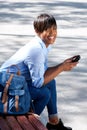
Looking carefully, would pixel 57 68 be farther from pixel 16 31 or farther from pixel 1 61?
pixel 16 31

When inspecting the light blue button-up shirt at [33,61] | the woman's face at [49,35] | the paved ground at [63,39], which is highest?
the woman's face at [49,35]

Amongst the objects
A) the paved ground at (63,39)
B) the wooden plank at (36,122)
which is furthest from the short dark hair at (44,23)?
the paved ground at (63,39)

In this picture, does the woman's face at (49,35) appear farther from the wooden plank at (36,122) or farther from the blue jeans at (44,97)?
the wooden plank at (36,122)

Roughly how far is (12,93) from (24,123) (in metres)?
0.25

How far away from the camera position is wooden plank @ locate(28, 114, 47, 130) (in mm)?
3422

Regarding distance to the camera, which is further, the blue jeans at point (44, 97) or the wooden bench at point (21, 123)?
the blue jeans at point (44, 97)

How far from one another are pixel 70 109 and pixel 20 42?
9.49 feet

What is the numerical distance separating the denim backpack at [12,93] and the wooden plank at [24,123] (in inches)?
2.5

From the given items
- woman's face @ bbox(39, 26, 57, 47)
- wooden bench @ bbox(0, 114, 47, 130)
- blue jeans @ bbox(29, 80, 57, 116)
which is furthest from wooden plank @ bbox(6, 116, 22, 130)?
woman's face @ bbox(39, 26, 57, 47)

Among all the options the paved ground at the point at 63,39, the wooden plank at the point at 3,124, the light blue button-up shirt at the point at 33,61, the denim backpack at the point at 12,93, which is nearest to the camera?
the wooden plank at the point at 3,124

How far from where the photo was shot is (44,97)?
3828 millimetres

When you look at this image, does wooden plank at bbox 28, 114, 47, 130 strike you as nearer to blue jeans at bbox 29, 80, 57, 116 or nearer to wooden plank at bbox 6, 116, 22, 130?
wooden plank at bbox 6, 116, 22, 130

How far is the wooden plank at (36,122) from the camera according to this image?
3422 millimetres

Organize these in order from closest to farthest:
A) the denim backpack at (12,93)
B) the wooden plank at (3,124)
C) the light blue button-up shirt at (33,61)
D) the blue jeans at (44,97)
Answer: the wooden plank at (3,124)
the denim backpack at (12,93)
the light blue button-up shirt at (33,61)
the blue jeans at (44,97)
